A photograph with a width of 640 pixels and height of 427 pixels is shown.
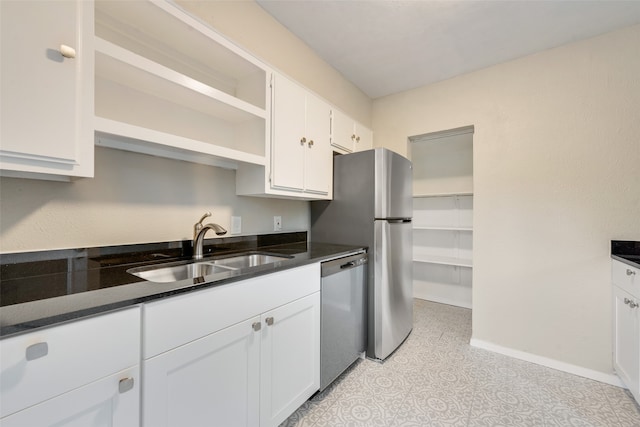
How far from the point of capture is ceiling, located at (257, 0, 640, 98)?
1716 millimetres

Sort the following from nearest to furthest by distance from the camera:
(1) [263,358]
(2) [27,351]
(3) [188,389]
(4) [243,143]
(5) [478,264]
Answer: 1. (2) [27,351]
2. (3) [188,389]
3. (1) [263,358]
4. (4) [243,143]
5. (5) [478,264]

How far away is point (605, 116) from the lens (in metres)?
1.87

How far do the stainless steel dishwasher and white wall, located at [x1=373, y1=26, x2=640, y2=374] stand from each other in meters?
1.19

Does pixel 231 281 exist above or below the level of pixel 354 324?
above

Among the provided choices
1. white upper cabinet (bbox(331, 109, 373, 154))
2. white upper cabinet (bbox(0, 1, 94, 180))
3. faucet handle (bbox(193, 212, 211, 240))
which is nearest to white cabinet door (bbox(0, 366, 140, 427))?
white upper cabinet (bbox(0, 1, 94, 180))

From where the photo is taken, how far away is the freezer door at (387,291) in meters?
1.98

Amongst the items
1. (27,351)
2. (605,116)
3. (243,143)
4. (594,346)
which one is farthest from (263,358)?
(605,116)

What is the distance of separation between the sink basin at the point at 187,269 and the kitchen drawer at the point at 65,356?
0.43 metres

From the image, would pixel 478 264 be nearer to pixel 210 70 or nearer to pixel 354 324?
pixel 354 324

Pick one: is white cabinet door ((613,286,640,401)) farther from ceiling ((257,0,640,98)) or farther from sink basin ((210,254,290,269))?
sink basin ((210,254,290,269))

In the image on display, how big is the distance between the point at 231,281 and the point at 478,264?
2.21 m

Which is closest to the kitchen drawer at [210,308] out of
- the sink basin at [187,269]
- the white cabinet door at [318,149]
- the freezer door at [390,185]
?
the sink basin at [187,269]

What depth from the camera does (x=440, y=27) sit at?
1914mm

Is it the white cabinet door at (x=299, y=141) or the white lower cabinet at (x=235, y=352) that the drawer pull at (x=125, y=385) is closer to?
the white lower cabinet at (x=235, y=352)
